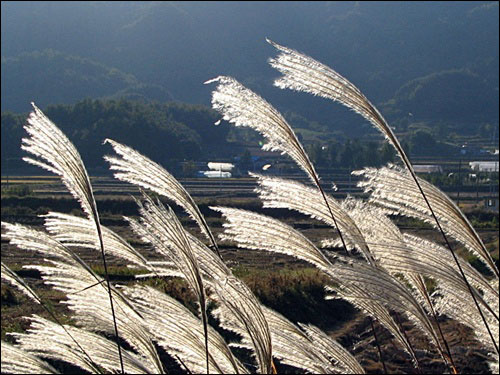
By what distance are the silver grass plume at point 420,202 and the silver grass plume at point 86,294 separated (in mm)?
1080

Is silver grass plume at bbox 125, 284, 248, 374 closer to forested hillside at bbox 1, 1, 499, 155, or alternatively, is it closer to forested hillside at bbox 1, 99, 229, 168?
forested hillside at bbox 1, 99, 229, 168

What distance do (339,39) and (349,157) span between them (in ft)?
384

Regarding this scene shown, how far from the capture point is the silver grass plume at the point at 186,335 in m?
2.35

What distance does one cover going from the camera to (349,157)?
719 inches

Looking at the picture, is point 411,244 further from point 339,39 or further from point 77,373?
point 339,39

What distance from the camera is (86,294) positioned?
2572 millimetres

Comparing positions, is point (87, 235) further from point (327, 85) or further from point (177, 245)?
point (327, 85)

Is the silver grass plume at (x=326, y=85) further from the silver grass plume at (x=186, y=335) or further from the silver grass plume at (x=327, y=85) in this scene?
the silver grass plume at (x=186, y=335)

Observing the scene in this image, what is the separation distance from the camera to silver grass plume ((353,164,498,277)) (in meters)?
2.42

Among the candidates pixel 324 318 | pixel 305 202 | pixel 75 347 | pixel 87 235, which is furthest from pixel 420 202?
pixel 324 318

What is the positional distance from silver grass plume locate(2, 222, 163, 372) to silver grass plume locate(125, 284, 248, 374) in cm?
6

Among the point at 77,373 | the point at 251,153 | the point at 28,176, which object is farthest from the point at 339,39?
the point at 77,373

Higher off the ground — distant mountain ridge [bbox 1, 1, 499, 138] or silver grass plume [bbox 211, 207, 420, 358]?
distant mountain ridge [bbox 1, 1, 499, 138]

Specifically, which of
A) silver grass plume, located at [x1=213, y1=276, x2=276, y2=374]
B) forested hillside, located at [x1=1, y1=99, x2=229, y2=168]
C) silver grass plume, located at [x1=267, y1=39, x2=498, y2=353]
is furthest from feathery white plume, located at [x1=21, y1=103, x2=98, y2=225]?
forested hillside, located at [x1=1, y1=99, x2=229, y2=168]
